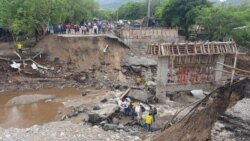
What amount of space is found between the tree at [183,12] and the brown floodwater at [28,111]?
838 inches

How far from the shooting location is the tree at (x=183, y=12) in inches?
1894

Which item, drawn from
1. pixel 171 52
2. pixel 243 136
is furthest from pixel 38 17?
pixel 243 136

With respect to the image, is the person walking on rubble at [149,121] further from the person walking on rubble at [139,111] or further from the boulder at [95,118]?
the boulder at [95,118]

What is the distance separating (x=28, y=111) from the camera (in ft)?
93.8

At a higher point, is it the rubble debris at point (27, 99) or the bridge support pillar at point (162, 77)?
the bridge support pillar at point (162, 77)

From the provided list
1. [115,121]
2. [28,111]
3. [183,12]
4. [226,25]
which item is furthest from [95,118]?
[183,12]

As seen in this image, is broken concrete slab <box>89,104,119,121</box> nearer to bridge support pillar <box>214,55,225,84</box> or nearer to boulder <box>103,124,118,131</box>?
boulder <box>103,124,118,131</box>

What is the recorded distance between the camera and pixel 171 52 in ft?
91.7

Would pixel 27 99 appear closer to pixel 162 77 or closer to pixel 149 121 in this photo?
pixel 162 77

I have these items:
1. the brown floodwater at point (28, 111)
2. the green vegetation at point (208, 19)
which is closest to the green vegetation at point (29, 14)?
the brown floodwater at point (28, 111)

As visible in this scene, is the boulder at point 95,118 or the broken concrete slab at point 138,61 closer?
the boulder at point 95,118

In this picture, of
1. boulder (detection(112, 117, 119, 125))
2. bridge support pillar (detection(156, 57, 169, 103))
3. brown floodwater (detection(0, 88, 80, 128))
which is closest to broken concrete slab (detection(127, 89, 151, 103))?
bridge support pillar (detection(156, 57, 169, 103))

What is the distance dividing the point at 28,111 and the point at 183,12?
2861 cm

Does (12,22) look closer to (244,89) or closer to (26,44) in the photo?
(26,44)
